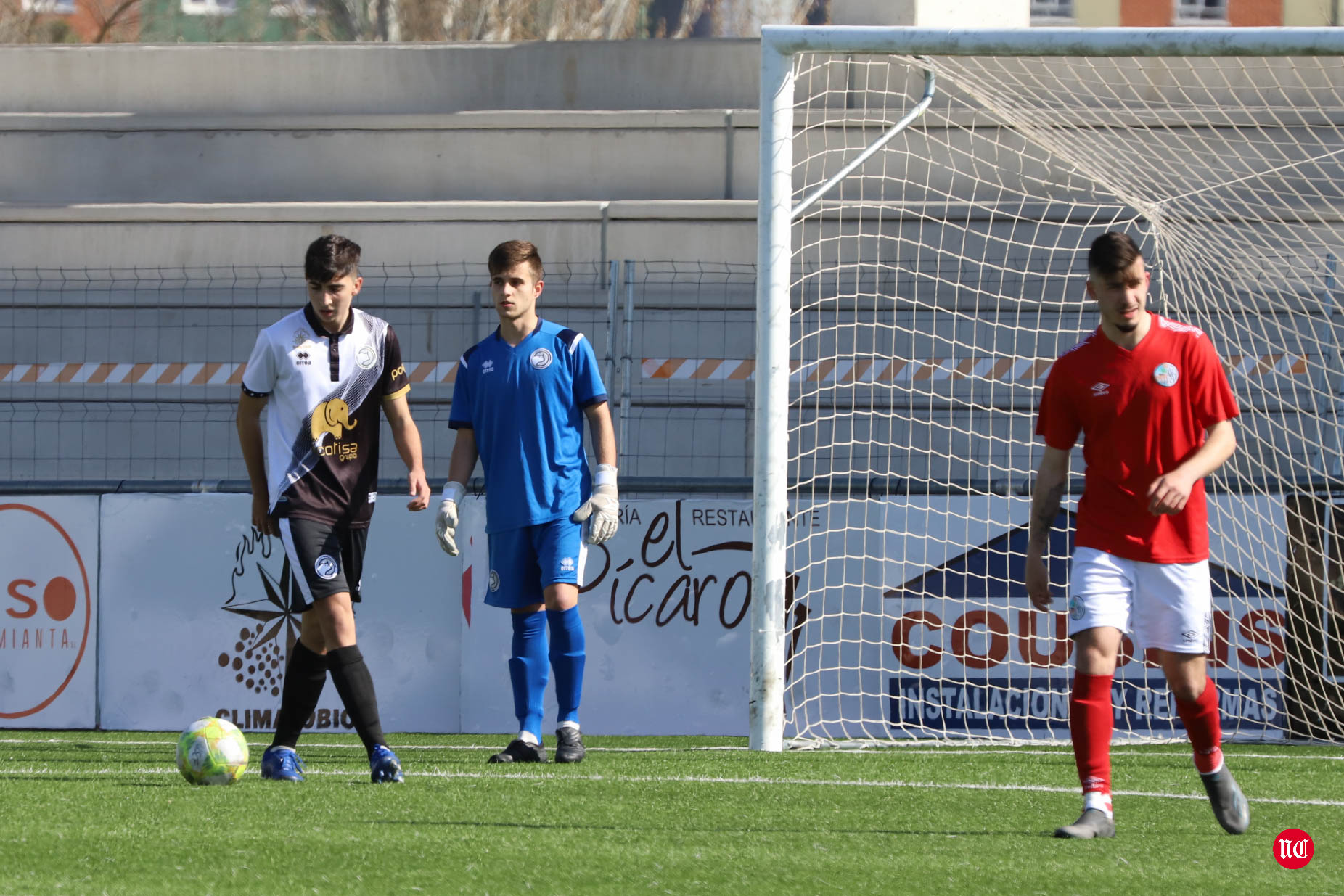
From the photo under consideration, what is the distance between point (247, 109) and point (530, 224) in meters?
3.89

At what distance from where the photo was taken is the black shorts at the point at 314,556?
4707mm

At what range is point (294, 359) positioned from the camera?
4.80 metres

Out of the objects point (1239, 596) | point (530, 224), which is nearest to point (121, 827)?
point (1239, 596)

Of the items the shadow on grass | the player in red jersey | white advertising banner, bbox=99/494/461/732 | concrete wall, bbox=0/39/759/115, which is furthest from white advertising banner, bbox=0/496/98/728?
concrete wall, bbox=0/39/759/115

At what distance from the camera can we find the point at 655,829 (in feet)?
12.5

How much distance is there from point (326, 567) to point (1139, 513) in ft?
7.68

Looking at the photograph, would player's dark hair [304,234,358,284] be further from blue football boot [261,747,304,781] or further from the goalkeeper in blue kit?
blue football boot [261,747,304,781]

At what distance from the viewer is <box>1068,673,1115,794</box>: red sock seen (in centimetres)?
381

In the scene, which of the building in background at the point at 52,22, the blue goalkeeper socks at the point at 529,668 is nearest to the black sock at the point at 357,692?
the blue goalkeeper socks at the point at 529,668

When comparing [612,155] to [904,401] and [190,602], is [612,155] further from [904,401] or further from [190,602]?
[190,602]

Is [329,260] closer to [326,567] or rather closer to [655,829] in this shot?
[326,567]

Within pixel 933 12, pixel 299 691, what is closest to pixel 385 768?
pixel 299 691

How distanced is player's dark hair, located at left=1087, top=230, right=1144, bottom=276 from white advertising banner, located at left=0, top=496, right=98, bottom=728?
5207 millimetres

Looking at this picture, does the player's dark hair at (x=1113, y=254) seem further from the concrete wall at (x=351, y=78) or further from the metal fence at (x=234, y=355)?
the concrete wall at (x=351, y=78)
